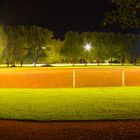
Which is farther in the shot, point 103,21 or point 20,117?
point 20,117

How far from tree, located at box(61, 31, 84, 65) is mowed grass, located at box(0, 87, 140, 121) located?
9467 centimetres

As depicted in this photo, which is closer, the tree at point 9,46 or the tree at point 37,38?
the tree at point 9,46

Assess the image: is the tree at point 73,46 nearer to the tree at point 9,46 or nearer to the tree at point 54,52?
the tree at point 54,52

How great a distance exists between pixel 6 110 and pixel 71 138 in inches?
278

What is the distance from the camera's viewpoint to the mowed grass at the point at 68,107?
15279mm

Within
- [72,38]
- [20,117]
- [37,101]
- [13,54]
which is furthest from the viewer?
[72,38]

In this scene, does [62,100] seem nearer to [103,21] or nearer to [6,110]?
[6,110]

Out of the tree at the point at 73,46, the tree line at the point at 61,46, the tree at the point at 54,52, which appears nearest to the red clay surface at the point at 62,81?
the tree line at the point at 61,46

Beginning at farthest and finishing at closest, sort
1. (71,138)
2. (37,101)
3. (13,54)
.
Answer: (13,54) → (37,101) → (71,138)

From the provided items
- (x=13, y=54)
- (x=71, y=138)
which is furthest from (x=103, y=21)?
(x=13, y=54)

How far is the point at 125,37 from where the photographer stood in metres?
124

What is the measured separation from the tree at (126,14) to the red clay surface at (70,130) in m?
2.94

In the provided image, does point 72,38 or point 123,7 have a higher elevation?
point 72,38

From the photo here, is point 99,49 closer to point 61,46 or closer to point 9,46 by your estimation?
point 61,46
